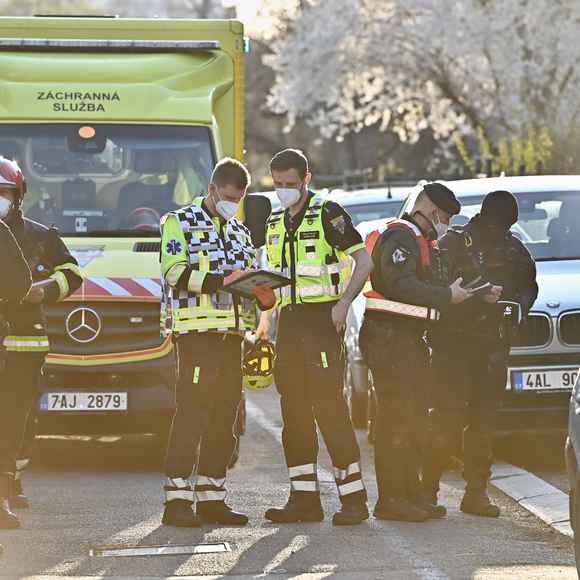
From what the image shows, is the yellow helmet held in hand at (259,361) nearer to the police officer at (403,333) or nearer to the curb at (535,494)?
the police officer at (403,333)

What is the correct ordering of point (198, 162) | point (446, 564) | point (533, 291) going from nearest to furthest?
point (446, 564) < point (533, 291) < point (198, 162)

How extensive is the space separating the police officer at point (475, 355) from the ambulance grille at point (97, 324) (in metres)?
2.35

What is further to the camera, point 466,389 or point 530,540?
point 466,389

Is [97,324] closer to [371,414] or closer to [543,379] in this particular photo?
[371,414]

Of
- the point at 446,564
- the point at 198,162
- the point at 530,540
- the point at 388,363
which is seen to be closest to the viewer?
the point at 446,564

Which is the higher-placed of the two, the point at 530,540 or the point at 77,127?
the point at 77,127

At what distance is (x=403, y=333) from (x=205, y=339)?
41.0 inches

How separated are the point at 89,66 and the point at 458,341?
4.15 meters

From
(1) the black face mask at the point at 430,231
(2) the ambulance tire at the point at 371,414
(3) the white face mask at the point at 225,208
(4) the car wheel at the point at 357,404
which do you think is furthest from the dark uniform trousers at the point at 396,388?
(4) the car wheel at the point at 357,404

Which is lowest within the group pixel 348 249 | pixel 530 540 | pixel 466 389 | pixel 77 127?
pixel 530 540

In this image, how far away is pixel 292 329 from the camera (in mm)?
10227

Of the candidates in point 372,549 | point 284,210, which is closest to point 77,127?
point 284,210

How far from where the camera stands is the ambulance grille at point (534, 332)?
41.7ft

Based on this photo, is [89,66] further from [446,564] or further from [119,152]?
[446,564]
